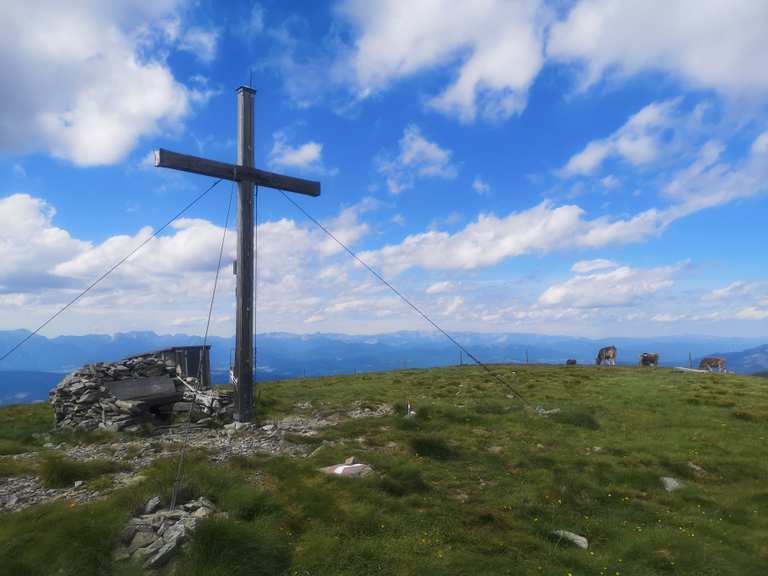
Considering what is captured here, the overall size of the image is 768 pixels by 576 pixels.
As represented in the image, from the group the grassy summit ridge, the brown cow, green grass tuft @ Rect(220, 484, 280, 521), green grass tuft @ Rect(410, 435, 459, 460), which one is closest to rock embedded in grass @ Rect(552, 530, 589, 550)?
the grassy summit ridge

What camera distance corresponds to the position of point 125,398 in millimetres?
17266

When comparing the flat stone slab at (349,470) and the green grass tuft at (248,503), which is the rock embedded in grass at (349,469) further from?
the green grass tuft at (248,503)

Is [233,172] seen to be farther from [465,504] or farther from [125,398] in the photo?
[465,504]

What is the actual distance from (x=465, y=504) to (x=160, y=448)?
30.1 feet

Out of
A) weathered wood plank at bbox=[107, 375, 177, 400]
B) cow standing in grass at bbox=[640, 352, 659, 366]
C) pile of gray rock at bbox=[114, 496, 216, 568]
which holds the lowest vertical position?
pile of gray rock at bbox=[114, 496, 216, 568]

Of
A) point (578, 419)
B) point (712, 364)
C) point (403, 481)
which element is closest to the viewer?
point (403, 481)

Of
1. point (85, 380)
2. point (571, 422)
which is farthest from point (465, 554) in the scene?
point (85, 380)

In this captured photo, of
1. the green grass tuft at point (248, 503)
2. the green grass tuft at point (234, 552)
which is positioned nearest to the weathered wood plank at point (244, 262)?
the green grass tuft at point (248, 503)

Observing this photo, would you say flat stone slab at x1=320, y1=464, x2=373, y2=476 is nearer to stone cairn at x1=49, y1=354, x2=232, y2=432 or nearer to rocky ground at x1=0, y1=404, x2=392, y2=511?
rocky ground at x1=0, y1=404, x2=392, y2=511

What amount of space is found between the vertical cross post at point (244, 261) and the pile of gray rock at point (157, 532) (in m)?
7.92

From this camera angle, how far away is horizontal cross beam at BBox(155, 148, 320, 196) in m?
14.7

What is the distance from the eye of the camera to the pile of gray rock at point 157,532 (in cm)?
686

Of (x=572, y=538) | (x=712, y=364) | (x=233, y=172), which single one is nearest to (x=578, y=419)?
(x=572, y=538)

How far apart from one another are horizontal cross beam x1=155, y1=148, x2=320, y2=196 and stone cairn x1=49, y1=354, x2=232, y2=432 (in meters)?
8.38
